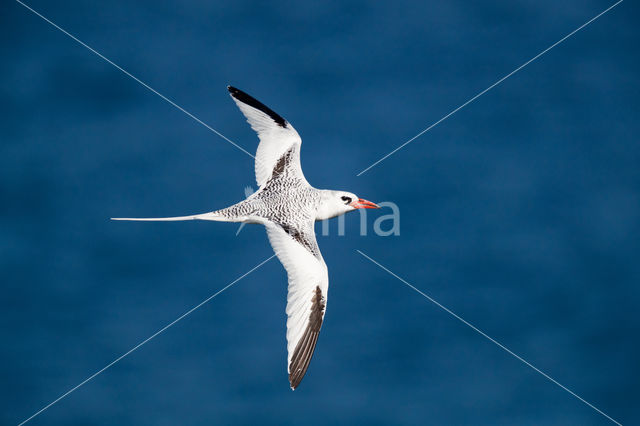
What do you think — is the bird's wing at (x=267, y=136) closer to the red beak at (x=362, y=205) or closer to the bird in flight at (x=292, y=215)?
the bird in flight at (x=292, y=215)

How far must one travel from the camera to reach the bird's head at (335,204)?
55.7 ft

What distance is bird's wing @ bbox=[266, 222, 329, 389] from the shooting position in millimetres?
14031

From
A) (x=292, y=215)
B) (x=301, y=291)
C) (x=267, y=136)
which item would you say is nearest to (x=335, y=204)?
(x=292, y=215)

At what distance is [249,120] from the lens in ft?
62.8

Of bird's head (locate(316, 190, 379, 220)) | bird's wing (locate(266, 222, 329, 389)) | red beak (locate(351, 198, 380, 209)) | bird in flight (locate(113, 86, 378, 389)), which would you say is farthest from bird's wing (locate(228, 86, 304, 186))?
bird's wing (locate(266, 222, 329, 389))

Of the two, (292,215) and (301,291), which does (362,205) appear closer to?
(292,215)

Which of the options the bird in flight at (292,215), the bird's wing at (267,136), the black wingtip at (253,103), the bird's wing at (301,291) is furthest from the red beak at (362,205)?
the black wingtip at (253,103)

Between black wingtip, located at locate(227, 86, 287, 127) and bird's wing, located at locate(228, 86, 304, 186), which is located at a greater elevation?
black wingtip, located at locate(227, 86, 287, 127)

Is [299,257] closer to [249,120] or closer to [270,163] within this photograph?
[270,163]

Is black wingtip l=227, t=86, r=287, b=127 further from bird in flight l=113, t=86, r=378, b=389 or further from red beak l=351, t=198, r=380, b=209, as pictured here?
red beak l=351, t=198, r=380, b=209

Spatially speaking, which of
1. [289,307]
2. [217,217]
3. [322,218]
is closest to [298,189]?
[322,218]

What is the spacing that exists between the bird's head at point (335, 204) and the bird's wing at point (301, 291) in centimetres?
142

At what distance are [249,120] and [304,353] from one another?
23.1 ft

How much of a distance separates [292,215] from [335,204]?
1412 mm
